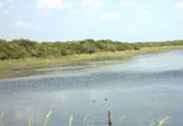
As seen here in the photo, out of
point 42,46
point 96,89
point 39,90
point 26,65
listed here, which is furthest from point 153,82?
point 42,46

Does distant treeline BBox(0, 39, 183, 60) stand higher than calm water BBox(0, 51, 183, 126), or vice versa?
distant treeline BBox(0, 39, 183, 60)

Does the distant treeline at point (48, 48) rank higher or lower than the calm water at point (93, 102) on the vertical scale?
higher

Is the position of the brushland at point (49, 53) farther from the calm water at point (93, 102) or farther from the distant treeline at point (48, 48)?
the calm water at point (93, 102)

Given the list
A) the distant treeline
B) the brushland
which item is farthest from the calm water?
the distant treeline

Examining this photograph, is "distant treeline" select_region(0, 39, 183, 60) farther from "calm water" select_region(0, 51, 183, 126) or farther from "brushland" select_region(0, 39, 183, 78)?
"calm water" select_region(0, 51, 183, 126)

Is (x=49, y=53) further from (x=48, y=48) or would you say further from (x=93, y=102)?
(x=93, y=102)

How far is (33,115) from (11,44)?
37873 millimetres

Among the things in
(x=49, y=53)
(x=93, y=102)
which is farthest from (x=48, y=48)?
(x=93, y=102)

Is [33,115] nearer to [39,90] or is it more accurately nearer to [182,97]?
[182,97]

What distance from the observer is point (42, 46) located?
5459 cm

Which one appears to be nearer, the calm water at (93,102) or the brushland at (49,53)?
the calm water at (93,102)

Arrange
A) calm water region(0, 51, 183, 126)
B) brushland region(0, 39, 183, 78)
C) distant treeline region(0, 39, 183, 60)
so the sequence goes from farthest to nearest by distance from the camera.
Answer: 1. distant treeline region(0, 39, 183, 60)
2. brushland region(0, 39, 183, 78)
3. calm water region(0, 51, 183, 126)

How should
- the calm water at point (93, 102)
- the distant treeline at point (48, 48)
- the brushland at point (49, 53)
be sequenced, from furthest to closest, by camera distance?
the distant treeline at point (48, 48), the brushland at point (49, 53), the calm water at point (93, 102)

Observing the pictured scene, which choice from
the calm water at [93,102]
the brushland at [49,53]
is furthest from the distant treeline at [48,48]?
the calm water at [93,102]
